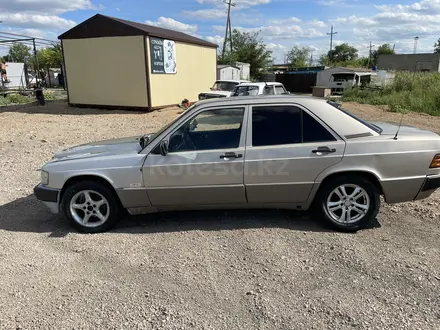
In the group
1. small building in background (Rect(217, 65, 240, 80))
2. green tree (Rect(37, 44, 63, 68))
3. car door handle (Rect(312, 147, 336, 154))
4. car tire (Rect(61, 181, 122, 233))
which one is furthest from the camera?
green tree (Rect(37, 44, 63, 68))

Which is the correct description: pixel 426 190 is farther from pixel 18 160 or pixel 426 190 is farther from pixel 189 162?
pixel 18 160

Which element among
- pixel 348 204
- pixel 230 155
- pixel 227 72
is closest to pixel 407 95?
pixel 227 72

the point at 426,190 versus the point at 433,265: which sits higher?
the point at 426,190

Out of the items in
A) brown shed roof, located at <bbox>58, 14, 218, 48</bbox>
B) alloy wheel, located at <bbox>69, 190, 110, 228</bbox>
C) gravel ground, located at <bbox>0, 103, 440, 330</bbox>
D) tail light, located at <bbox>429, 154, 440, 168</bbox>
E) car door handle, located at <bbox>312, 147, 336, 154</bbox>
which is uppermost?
brown shed roof, located at <bbox>58, 14, 218, 48</bbox>

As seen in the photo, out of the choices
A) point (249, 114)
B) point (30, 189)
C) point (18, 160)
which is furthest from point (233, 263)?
point (18, 160)

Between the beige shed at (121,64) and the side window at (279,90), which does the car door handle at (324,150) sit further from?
the beige shed at (121,64)

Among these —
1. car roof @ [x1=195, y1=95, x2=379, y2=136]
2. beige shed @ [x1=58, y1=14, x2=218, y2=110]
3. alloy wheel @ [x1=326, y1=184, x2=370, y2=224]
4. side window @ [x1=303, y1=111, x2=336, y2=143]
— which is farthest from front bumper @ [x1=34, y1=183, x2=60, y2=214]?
beige shed @ [x1=58, y1=14, x2=218, y2=110]

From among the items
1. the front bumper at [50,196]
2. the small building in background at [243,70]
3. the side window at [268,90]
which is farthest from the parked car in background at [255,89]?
the small building in background at [243,70]

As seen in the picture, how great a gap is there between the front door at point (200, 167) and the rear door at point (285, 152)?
0.45 feet

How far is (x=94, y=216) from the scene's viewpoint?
4.35 meters

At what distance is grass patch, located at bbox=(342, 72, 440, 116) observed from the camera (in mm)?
17984

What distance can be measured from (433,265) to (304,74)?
4394 centimetres

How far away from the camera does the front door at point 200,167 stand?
4.07m

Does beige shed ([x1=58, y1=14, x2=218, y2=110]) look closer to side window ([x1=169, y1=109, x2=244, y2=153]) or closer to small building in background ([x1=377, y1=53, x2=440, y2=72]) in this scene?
side window ([x1=169, y1=109, x2=244, y2=153])
